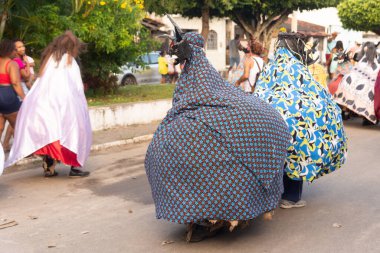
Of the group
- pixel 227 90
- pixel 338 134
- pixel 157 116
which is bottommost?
pixel 157 116

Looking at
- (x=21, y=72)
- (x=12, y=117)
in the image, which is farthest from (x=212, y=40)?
(x=12, y=117)

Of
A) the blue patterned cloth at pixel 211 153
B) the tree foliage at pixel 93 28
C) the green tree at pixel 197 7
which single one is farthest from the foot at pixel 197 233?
the green tree at pixel 197 7

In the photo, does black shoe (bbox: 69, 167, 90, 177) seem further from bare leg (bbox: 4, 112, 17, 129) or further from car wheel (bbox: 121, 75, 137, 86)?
car wheel (bbox: 121, 75, 137, 86)

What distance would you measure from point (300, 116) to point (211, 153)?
1395 millimetres

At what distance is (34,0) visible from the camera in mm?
12031

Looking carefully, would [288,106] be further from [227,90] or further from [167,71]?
[167,71]

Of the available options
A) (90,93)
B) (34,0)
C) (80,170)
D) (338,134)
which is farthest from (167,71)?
(338,134)

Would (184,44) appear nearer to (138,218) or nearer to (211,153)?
(211,153)

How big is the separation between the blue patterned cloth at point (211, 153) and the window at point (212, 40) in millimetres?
33836

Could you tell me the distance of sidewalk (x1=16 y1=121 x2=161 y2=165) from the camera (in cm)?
Result: 1050

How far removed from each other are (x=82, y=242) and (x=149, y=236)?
0.59 meters

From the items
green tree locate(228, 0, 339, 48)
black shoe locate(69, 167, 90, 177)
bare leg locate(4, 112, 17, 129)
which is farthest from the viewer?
green tree locate(228, 0, 339, 48)

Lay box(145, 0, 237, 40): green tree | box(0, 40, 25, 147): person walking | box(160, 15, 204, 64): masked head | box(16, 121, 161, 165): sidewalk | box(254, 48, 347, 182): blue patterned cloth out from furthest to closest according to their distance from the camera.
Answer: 1. box(145, 0, 237, 40): green tree
2. box(16, 121, 161, 165): sidewalk
3. box(0, 40, 25, 147): person walking
4. box(254, 48, 347, 182): blue patterned cloth
5. box(160, 15, 204, 64): masked head

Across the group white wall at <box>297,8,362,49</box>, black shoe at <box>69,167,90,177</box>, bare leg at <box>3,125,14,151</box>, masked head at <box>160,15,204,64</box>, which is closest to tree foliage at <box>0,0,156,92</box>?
bare leg at <box>3,125,14,151</box>
